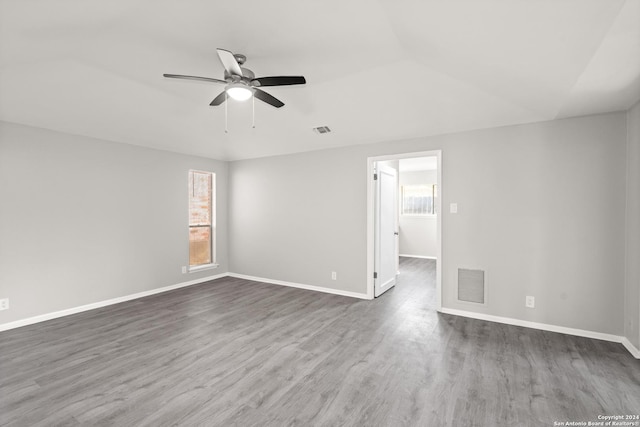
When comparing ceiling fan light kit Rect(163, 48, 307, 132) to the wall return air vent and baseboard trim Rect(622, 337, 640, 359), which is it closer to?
the wall return air vent

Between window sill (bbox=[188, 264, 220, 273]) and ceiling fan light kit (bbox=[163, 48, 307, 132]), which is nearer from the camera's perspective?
ceiling fan light kit (bbox=[163, 48, 307, 132])

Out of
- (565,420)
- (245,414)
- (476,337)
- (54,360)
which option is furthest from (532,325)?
(54,360)

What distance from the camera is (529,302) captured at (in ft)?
11.6

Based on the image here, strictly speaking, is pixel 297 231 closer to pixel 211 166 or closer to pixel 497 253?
pixel 211 166

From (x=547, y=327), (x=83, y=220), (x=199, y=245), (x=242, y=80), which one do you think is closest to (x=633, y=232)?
(x=547, y=327)

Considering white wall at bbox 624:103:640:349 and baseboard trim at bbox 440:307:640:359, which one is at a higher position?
white wall at bbox 624:103:640:349

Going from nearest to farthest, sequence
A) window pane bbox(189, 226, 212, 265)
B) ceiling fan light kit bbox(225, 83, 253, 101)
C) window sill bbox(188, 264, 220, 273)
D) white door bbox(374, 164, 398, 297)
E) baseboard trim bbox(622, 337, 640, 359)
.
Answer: ceiling fan light kit bbox(225, 83, 253, 101) < baseboard trim bbox(622, 337, 640, 359) < white door bbox(374, 164, 398, 297) < window sill bbox(188, 264, 220, 273) < window pane bbox(189, 226, 212, 265)

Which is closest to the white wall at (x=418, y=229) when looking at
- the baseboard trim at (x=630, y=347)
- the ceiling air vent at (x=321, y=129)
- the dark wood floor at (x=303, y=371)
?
the dark wood floor at (x=303, y=371)

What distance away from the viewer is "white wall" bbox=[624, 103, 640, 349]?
2824mm

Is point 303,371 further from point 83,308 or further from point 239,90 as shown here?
point 83,308

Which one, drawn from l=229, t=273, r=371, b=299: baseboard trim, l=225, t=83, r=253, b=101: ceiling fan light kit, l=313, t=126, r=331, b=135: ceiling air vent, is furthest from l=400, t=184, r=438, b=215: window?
l=225, t=83, r=253, b=101: ceiling fan light kit

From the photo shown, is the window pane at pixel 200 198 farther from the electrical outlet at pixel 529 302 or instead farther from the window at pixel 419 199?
the window at pixel 419 199

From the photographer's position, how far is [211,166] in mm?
5934

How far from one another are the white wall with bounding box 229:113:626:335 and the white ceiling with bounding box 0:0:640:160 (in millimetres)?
316
